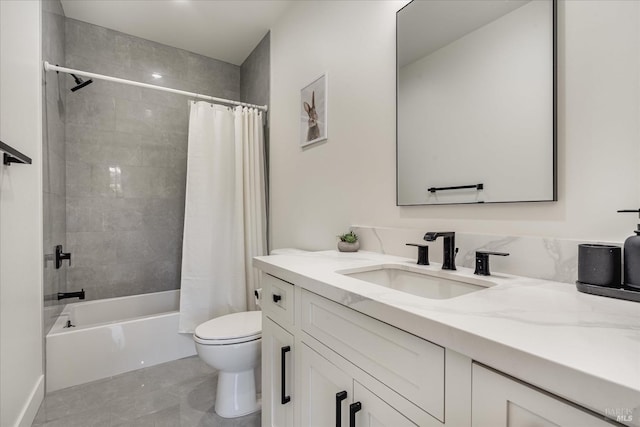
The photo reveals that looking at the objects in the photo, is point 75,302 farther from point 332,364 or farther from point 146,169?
point 332,364

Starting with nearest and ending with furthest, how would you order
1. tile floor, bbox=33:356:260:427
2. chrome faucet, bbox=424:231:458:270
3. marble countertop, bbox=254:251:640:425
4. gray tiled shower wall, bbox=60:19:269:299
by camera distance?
marble countertop, bbox=254:251:640:425 → chrome faucet, bbox=424:231:458:270 → tile floor, bbox=33:356:260:427 → gray tiled shower wall, bbox=60:19:269:299

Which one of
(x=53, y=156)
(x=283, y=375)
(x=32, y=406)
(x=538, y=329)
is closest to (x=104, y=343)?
(x=32, y=406)

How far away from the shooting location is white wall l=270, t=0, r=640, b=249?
0.77 meters

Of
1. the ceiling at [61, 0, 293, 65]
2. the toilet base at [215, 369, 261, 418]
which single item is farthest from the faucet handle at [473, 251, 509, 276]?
the ceiling at [61, 0, 293, 65]

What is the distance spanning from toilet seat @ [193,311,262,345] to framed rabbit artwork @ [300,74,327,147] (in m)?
1.20

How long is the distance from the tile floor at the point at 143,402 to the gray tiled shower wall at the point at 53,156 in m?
0.50

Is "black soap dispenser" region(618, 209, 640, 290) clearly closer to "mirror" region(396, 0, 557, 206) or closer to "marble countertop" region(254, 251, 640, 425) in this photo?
"marble countertop" region(254, 251, 640, 425)

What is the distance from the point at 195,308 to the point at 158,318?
266mm

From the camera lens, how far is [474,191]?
1.10 m

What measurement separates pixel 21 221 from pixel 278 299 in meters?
1.36

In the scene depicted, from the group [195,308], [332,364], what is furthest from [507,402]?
[195,308]

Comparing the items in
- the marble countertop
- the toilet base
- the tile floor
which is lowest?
the tile floor

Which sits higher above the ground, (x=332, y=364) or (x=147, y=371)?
(x=332, y=364)

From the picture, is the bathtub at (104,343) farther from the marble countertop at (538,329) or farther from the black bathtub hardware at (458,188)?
the black bathtub hardware at (458,188)
